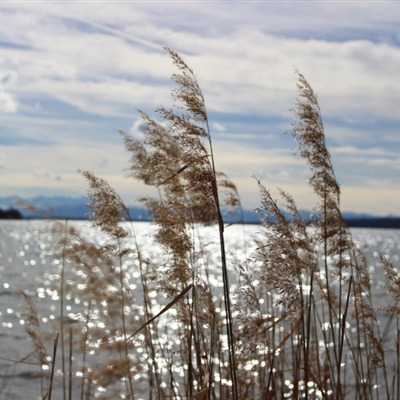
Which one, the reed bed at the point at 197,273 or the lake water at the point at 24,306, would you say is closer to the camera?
the reed bed at the point at 197,273

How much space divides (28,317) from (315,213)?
2388 millimetres

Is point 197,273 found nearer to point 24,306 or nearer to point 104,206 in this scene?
point 104,206

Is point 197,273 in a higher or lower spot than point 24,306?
higher

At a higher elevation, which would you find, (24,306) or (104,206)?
(104,206)

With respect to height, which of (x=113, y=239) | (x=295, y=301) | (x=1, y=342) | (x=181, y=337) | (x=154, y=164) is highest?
(x=154, y=164)

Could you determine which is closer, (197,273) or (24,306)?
(197,273)

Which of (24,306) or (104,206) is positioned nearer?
(104,206)

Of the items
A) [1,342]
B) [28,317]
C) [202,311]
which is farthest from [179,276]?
[1,342]

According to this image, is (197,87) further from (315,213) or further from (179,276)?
(315,213)

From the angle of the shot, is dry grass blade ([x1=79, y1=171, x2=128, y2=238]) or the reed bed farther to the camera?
dry grass blade ([x1=79, y1=171, x2=128, y2=238])

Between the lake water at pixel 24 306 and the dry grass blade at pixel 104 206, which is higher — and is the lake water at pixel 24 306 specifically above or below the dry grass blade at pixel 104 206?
below

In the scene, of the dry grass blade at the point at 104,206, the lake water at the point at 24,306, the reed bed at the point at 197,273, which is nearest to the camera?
the reed bed at the point at 197,273

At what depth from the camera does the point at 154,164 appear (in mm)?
4688

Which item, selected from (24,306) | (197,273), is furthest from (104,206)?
(24,306)
